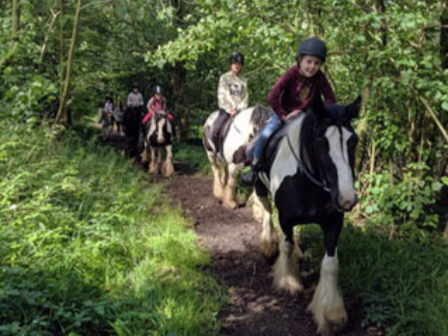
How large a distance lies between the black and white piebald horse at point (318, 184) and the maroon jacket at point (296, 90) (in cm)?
28

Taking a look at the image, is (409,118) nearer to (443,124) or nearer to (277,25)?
(443,124)

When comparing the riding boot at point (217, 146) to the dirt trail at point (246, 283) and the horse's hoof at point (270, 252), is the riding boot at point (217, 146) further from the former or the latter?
the horse's hoof at point (270, 252)

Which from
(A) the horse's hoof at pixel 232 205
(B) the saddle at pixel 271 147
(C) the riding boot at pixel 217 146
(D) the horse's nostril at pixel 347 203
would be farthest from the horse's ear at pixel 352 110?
(C) the riding boot at pixel 217 146

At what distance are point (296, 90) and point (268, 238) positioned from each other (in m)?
1.97

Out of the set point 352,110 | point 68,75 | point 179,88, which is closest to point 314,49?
point 352,110

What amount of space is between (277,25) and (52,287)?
173 inches

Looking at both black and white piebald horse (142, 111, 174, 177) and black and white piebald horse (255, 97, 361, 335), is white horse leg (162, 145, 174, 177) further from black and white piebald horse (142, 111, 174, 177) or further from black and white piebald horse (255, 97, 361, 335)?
black and white piebald horse (255, 97, 361, 335)

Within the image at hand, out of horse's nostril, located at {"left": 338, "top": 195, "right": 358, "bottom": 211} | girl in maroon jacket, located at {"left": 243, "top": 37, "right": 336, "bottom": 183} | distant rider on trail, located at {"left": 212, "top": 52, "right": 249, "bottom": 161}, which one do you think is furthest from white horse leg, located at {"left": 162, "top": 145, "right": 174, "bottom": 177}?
horse's nostril, located at {"left": 338, "top": 195, "right": 358, "bottom": 211}

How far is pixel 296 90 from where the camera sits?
13.6 ft

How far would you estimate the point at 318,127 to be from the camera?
121 inches

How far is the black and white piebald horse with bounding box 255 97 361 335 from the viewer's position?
2.92 m

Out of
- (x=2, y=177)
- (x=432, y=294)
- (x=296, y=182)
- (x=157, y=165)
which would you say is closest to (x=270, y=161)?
(x=296, y=182)

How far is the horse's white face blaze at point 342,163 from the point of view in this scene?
2.76m

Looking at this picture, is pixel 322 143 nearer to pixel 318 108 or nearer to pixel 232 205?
pixel 318 108
